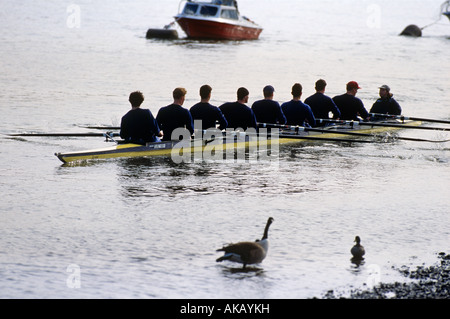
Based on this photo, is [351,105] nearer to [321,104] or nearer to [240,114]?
[321,104]

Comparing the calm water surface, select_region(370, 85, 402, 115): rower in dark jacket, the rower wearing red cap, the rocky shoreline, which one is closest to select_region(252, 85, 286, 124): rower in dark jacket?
the calm water surface

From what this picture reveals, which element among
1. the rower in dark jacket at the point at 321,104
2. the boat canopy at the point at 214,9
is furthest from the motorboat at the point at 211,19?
the rower in dark jacket at the point at 321,104

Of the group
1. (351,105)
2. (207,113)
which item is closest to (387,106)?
(351,105)

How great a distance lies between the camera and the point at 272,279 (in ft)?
28.8

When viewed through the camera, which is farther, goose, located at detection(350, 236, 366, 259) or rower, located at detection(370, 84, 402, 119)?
rower, located at detection(370, 84, 402, 119)

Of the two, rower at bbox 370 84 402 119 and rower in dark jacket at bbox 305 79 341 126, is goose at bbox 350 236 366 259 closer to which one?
rower in dark jacket at bbox 305 79 341 126

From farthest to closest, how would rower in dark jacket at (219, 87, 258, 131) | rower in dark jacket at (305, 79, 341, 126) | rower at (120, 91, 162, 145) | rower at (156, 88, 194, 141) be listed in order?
rower in dark jacket at (305, 79, 341, 126), rower in dark jacket at (219, 87, 258, 131), rower at (156, 88, 194, 141), rower at (120, 91, 162, 145)

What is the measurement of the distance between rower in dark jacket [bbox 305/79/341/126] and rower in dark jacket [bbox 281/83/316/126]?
860mm

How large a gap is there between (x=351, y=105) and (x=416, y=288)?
10.8 meters

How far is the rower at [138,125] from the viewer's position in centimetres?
1460

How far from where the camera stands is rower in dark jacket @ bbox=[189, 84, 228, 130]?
15.6m

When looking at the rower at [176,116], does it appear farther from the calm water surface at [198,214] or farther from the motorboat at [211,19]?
the motorboat at [211,19]

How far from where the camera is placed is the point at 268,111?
17.0 m

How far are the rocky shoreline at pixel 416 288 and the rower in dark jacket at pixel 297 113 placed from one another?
8433 millimetres
